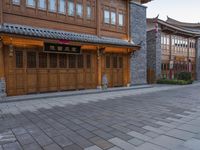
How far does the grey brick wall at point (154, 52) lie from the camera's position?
18109mm

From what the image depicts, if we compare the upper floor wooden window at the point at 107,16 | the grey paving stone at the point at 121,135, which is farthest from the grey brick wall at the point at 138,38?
the grey paving stone at the point at 121,135

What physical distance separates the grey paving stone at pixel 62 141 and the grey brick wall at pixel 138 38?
37.3 feet

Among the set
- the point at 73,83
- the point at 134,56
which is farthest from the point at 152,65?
the point at 73,83

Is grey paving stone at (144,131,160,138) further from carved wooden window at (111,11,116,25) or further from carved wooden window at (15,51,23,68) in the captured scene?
carved wooden window at (111,11,116,25)

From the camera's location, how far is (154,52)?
1819 cm

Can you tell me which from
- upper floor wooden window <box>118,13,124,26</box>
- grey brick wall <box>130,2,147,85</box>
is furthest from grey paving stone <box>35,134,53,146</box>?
upper floor wooden window <box>118,13,124,26</box>

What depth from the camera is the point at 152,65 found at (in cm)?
1845

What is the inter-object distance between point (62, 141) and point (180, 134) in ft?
9.44

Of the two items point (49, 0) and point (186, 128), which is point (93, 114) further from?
point (49, 0)

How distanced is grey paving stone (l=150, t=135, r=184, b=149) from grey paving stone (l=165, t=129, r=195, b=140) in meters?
0.21

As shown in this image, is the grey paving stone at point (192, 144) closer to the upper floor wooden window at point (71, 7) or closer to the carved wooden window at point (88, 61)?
the carved wooden window at point (88, 61)

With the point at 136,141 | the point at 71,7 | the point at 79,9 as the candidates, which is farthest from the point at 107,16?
the point at 136,141

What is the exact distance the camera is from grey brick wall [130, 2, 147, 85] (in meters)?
14.5

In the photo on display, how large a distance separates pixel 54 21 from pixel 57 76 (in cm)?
347
